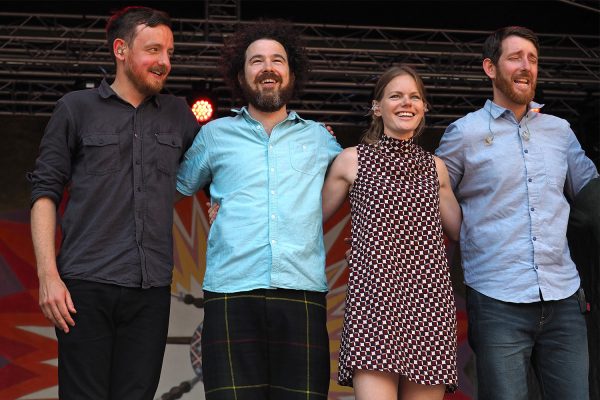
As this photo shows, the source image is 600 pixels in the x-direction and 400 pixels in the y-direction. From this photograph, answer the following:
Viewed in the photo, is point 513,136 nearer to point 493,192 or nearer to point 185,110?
point 493,192

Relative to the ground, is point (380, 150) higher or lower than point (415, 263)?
higher

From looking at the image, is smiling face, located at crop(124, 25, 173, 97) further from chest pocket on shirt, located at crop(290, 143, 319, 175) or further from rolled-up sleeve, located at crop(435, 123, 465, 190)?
rolled-up sleeve, located at crop(435, 123, 465, 190)

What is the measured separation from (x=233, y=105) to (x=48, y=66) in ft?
5.06

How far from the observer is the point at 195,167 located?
349cm

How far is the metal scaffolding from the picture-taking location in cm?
722

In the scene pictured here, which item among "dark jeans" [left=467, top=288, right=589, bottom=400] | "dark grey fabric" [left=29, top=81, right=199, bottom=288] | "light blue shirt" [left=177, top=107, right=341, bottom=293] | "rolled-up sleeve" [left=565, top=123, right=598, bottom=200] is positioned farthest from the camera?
"rolled-up sleeve" [left=565, top=123, right=598, bottom=200]

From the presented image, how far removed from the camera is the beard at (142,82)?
11.0ft

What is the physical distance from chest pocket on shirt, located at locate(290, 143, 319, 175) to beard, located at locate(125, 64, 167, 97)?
518 mm

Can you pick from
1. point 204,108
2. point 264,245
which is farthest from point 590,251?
point 204,108

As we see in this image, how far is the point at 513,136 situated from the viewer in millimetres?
3613

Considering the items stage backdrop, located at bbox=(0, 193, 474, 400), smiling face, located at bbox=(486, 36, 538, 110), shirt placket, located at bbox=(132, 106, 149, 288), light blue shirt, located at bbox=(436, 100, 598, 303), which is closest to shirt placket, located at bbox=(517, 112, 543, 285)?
light blue shirt, located at bbox=(436, 100, 598, 303)

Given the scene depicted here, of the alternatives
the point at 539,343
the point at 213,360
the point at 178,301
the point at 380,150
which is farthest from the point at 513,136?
the point at 178,301

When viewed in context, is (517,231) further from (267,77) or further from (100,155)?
(100,155)

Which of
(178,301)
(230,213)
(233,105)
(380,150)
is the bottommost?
(178,301)
